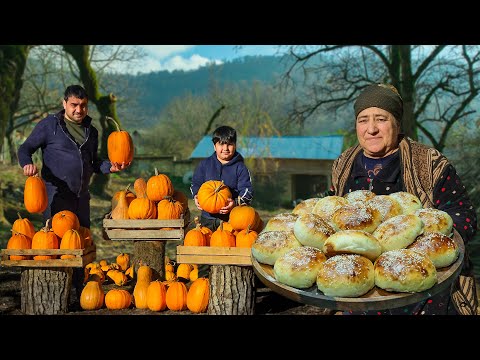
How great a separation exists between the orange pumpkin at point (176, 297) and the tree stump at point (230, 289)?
1.31ft

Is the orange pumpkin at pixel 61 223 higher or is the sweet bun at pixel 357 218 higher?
the sweet bun at pixel 357 218

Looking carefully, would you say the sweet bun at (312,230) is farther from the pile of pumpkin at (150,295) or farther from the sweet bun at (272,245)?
the pile of pumpkin at (150,295)

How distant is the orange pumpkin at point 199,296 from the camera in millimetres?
4527

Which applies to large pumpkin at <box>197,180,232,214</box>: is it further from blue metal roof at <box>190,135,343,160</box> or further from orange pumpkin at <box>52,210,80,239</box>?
blue metal roof at <box>190,135,343,160</box>

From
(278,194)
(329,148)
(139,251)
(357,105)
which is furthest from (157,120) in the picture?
(357,105)

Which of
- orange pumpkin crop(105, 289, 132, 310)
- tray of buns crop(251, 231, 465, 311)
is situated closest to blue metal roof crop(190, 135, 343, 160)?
orange pumpkin crop(105, 289, 132, 310)

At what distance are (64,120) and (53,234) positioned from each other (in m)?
1.09

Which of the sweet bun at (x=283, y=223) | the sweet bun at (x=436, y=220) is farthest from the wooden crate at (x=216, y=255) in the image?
the sweet bun at (x=436, y=220)

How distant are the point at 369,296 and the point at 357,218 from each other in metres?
0.36

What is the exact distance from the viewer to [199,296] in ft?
14.9

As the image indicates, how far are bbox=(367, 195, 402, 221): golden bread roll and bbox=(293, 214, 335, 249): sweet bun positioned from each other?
262mm

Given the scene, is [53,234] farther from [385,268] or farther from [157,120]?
[157,120]

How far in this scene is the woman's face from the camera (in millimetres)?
2980

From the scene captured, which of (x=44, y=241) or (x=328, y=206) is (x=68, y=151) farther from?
(x=328, y=206)
